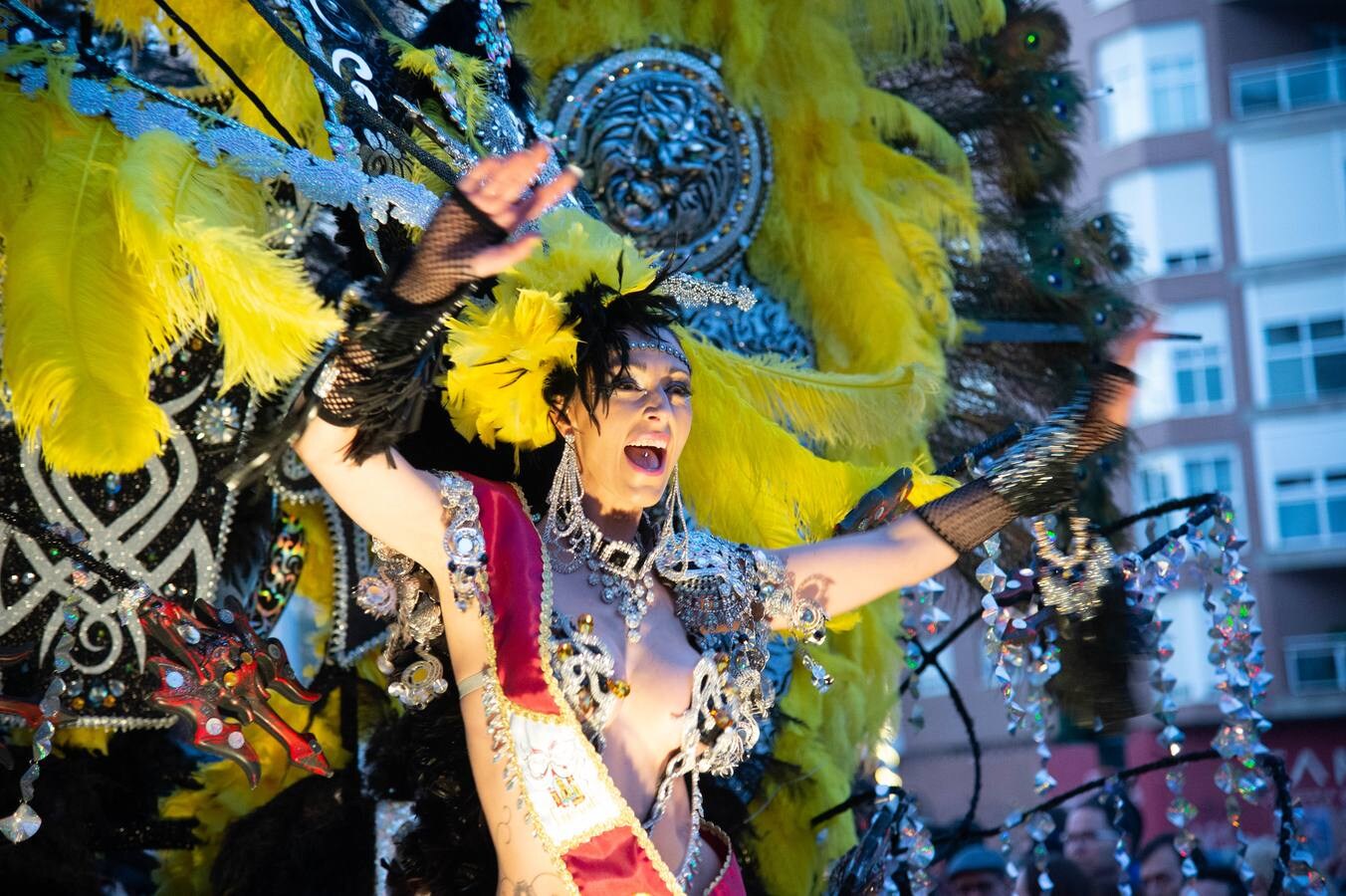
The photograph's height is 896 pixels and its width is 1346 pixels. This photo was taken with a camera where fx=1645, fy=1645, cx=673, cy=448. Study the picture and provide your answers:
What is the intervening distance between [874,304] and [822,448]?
17.0 inches

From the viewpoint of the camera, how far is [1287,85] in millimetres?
19734

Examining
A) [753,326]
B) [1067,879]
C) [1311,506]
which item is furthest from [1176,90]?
[753,326]

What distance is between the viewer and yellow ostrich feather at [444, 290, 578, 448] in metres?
2.72

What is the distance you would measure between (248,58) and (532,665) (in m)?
1.49

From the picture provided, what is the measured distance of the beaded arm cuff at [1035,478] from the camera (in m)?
2.99

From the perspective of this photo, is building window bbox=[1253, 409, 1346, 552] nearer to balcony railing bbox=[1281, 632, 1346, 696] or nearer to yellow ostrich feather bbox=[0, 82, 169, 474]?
balcony railing bbox=[1281, 632, 1346, 696]

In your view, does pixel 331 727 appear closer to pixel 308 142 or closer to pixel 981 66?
pixel 308 142

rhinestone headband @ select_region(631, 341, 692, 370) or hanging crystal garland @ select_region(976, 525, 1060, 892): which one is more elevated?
rhinestone headband @ select_region(631, 341, 692, 370)

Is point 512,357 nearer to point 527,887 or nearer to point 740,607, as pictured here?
point 740,607

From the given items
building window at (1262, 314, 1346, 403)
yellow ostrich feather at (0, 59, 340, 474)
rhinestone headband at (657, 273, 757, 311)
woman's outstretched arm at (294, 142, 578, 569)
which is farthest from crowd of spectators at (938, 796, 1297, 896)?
building window at (1262, 314, 1346, 403)

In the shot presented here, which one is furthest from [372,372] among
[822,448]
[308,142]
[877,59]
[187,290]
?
[877,59]

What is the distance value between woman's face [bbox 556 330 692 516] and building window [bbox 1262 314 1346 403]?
1794 cm

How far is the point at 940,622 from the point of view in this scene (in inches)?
142

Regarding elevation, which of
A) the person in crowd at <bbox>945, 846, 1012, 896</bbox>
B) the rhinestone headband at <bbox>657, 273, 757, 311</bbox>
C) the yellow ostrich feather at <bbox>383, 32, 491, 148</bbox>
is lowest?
the person in crowd at <bbox>945, 846, 1012, 896</bbox>
